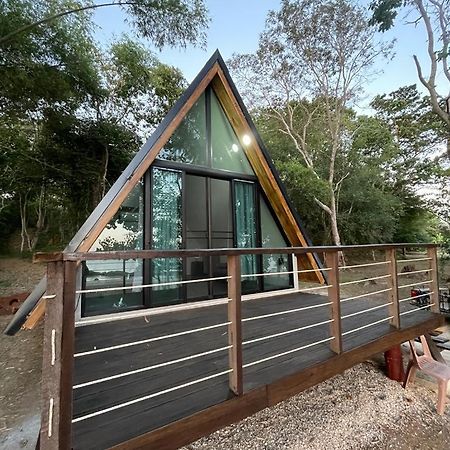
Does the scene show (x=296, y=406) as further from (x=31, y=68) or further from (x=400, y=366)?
(x=31, y=68)

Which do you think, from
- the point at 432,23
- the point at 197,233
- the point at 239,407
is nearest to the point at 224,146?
the point at 197,233

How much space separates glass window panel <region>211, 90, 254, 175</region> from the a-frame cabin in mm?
21

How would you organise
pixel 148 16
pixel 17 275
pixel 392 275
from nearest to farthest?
pixel 392 275 → pixel 148 16 → pixel 17 275

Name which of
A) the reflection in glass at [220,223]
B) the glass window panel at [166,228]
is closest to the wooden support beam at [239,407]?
the glass window panel at [166,228]

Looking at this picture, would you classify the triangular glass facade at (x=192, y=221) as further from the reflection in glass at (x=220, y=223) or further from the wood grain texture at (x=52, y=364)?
the wood grain texture at (x=52, y=364)

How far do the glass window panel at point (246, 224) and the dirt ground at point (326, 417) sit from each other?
1978 mm

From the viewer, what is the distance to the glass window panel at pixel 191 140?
14.2 feet

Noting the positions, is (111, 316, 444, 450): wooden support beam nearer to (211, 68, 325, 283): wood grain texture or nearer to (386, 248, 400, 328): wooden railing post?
(386, 248, 400, 328): wooden railing post

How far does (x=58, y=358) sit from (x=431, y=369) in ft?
15.7

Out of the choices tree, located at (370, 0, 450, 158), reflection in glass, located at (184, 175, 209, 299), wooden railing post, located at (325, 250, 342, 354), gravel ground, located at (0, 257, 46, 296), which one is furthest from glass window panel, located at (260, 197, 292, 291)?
gravel ground, located at (0, 257, 46, 296)

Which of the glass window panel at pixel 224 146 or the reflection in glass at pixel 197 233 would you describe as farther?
the glass window panel at pixel 224 146

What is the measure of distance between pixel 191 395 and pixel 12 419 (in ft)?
7.39

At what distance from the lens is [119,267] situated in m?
3.86

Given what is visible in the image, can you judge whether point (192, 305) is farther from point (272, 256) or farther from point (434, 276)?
point (434, 276)
